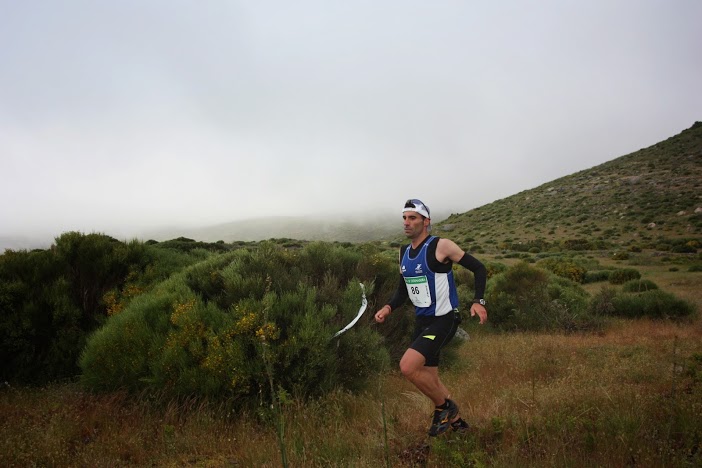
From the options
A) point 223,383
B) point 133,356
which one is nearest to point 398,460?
point 223,383

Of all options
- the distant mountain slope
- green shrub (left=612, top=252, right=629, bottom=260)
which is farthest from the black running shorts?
the distant mountain slope

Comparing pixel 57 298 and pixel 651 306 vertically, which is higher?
pixel 57 298

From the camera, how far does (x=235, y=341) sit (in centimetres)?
496

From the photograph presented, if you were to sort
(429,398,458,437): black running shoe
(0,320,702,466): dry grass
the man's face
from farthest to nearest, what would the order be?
the man's face < (429,398,458,437): black running shoe < (0,320,702,466): dry grass

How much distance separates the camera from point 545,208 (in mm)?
48875

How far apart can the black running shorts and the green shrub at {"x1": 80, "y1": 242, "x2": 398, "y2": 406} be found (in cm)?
67

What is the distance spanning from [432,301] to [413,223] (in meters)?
0.91

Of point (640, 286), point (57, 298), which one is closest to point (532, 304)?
point (640, 286)

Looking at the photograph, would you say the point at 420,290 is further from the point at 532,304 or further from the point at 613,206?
the point at 613,206

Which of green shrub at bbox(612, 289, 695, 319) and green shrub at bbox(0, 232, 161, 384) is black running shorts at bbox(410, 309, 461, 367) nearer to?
green shrub at bbox(0, 232, 161, 384)

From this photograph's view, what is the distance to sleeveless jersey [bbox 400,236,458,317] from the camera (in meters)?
3.97

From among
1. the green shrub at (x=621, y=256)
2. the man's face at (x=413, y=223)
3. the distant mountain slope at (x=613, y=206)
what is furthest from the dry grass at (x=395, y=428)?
the distant mountain slope at (x=613, y=206)

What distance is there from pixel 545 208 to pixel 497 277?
41.1m

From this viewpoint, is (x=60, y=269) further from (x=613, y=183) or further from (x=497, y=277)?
(x=613, y=183)
